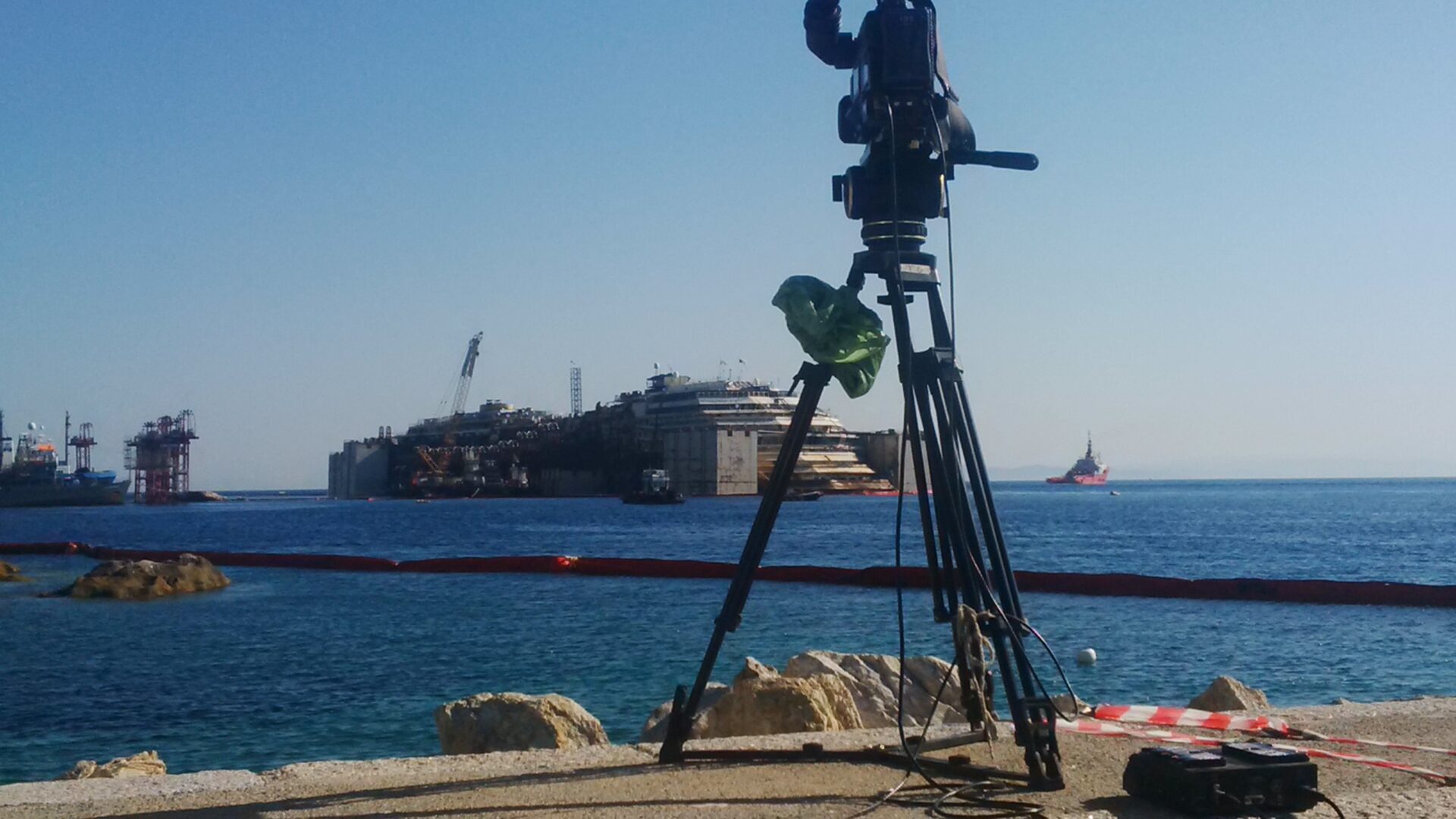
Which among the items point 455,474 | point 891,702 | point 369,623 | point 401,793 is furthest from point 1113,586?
point 455,474

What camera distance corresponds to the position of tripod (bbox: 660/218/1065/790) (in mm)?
4082

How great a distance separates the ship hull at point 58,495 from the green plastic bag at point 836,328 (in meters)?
120

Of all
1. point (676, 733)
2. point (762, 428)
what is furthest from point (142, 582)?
point (762, 428)

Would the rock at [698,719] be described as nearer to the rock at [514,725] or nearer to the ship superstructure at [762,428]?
the rock at [514,725]

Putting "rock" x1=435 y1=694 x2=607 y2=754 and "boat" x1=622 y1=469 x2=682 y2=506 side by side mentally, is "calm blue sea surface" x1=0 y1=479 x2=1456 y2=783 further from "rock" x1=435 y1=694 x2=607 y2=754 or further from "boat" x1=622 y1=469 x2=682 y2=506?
"boat" x1=622 y1=469 x2=682 y2=506

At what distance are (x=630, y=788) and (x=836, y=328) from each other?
1689 millimetres

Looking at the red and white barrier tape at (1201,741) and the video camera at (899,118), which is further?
the video camera at (899,118)

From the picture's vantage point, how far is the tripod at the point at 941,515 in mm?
4082

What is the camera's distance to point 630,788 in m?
4.12

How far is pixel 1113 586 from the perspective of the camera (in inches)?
957

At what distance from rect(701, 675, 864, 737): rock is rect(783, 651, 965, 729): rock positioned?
A: 0.82 metres

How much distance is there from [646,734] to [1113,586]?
58.7 feet

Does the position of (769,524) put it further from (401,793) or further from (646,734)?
(646,734)

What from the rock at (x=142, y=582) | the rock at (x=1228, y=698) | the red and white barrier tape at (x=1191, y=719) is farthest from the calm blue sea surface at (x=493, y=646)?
the red and white barrier tape at (x=1191, y=719)
